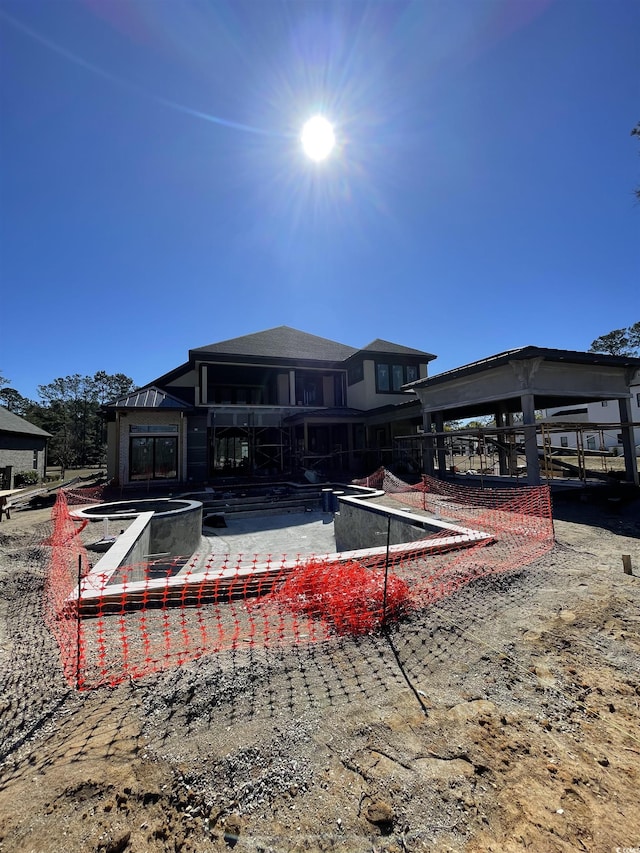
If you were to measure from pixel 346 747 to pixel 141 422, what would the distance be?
19831mm

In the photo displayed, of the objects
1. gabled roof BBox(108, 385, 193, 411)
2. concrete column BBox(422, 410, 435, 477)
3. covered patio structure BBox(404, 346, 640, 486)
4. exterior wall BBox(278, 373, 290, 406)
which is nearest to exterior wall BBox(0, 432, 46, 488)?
gabled roof BBox(108, 385, 193, 411)

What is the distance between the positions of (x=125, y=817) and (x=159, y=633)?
207 centimetres

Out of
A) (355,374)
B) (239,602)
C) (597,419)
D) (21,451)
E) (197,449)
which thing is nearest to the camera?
(239,602)

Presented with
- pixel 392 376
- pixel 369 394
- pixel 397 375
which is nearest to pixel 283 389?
pixel 369 394

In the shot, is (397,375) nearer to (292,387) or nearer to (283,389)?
(292,387)

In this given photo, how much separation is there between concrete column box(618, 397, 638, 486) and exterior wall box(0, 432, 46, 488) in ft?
105

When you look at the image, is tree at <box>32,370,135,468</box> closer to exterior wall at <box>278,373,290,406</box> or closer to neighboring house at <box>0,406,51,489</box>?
neighboring house at <box>0,406,51,489</box>

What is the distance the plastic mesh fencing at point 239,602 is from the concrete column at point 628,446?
839 cm

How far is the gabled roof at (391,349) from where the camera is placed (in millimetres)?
23756

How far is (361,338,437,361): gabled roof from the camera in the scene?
23756 millimetres

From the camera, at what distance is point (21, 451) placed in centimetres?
2686

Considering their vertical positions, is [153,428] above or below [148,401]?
below

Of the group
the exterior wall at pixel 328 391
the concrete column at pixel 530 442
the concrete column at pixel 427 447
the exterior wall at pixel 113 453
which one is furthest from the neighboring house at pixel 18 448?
the concrete column at pixel 530 442

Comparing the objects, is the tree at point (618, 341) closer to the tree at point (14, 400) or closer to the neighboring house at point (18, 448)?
the neighboring house at point (18, 448)
